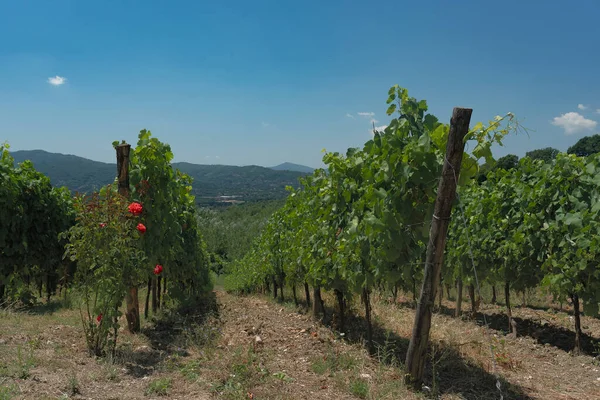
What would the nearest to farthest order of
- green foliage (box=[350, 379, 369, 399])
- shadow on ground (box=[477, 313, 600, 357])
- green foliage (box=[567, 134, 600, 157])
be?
green foliage (box=[350, 379, 369, 399]) < shadow on ground (box=[477, 313, 600, 357]) < green foliage (box=[567, 134, 600, 157])

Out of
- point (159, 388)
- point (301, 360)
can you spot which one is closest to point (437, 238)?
point (301, 360)

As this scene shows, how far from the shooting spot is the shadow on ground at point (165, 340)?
17.5 feet

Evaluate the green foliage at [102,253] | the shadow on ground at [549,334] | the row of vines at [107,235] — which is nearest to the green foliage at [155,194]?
the row of vines at [107,235]

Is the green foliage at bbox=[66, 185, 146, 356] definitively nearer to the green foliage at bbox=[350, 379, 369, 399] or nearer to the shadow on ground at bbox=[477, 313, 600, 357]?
the green foliage at bbox=[350, 379, 369, 399]

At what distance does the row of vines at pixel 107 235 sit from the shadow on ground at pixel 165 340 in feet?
1.25

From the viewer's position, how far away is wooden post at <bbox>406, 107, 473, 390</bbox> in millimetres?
3879

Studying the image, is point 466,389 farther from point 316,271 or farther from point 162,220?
Answer: point 162,220

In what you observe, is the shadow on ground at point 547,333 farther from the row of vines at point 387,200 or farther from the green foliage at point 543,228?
the row of vines at point 387,200

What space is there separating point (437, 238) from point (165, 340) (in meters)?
4.96

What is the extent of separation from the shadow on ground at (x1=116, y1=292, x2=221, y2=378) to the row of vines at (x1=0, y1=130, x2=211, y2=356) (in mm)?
380

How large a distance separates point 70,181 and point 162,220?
165 metres

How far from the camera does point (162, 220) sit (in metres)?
7.25

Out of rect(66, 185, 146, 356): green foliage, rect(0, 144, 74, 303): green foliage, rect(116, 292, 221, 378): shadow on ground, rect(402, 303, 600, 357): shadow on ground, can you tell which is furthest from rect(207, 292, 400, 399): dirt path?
rect(0, 144, 74, 303): green foliage

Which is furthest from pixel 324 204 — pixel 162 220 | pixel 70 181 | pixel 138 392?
pixel 70 181
